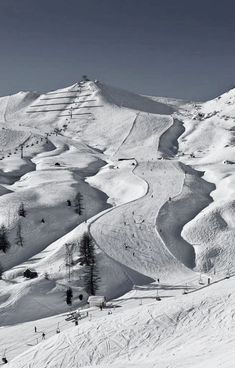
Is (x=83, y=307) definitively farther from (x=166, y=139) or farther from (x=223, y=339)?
(x=166, y=139)

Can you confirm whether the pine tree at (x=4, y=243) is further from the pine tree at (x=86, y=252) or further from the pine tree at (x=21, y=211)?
the pine tree at (x=86, y=252)

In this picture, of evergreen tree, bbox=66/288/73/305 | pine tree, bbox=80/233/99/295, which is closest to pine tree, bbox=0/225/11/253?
pine tree, bbox=80/233/99/295

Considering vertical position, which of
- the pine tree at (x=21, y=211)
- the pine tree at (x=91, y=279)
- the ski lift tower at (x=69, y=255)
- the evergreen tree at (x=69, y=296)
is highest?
the pine tree at (x=21, y=211)

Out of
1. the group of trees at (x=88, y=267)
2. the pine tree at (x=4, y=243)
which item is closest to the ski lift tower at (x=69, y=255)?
the group of trees at (x=88, y=267)

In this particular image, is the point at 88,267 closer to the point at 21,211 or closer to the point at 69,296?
the point at 69,296

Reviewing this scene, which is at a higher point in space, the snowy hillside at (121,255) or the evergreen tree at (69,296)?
the snowy hillside at (121,255)

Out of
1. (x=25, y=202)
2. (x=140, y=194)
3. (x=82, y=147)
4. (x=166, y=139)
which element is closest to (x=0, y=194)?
(x=25, y=202)

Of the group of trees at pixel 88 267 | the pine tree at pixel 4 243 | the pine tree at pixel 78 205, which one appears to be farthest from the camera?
the pine tree at pixel 78 205

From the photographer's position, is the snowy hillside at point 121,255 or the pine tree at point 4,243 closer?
the snowy hillside at point 121,255

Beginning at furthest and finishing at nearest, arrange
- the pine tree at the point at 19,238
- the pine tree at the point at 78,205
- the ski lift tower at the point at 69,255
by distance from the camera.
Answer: the pine tree at the point at 78,205 → the pine tree at the point at 19,238 → the ski lift tower at the point at 69,255
